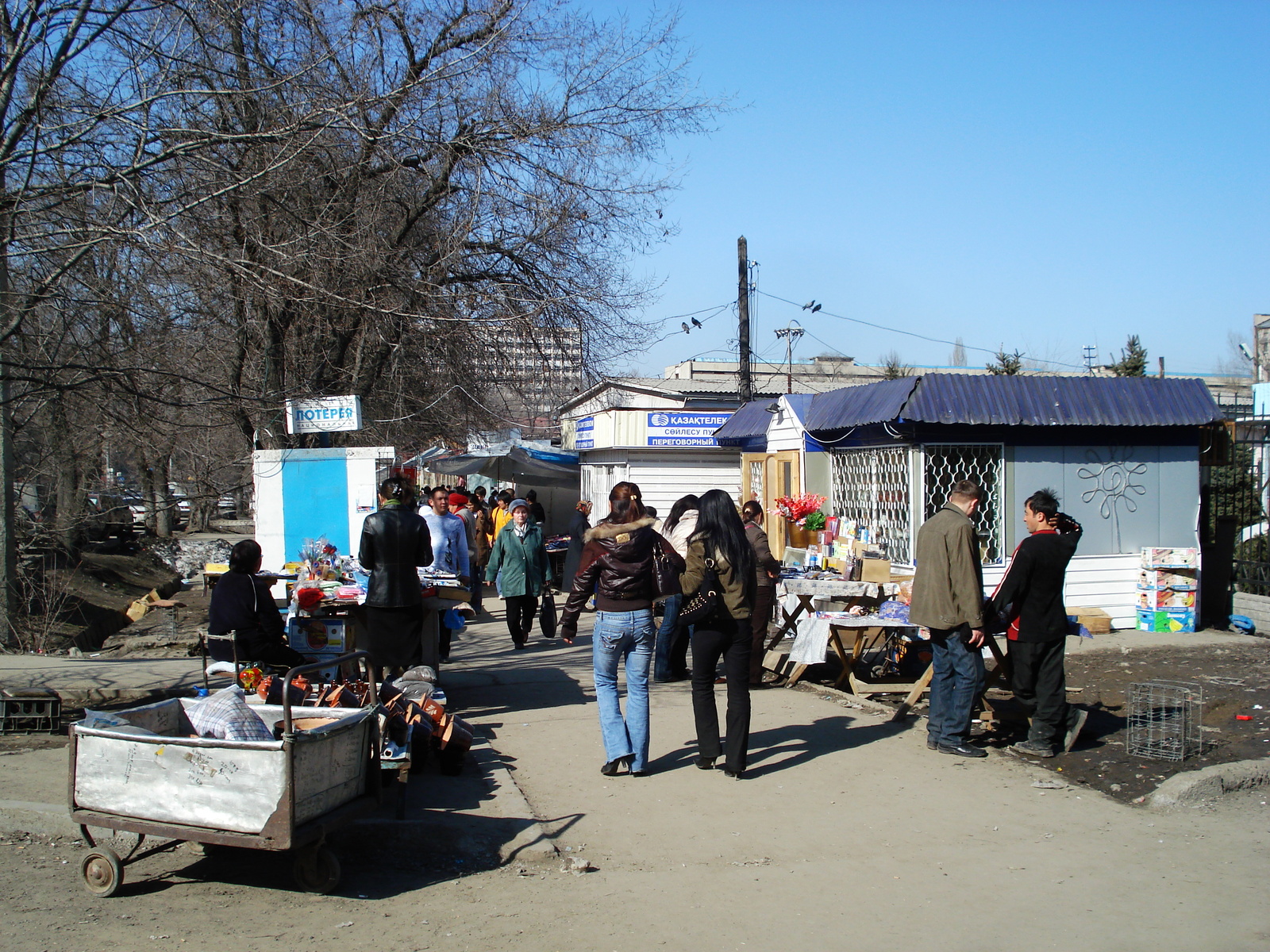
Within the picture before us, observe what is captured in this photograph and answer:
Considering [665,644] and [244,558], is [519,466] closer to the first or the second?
[665,644]

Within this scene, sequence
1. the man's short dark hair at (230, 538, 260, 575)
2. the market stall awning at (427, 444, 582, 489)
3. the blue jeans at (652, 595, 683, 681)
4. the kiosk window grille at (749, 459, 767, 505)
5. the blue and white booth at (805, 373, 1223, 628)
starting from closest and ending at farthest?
the man's short dark hair at (230, 538, 260, 575)
the blue jeans at (652, 595, 683, 681)
the blue and white booth at (805, 373, 1223, 628)
the kiosk window grille at (749, 459, 767, 505)
the market stall awning at (427, 444, 582, 489)

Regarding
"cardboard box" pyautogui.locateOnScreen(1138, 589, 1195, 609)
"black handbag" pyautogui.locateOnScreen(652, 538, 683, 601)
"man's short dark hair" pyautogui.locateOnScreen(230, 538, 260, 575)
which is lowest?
"cardboard box" pyautogui.locateOnScreen(1138, 589, 1195, 609)

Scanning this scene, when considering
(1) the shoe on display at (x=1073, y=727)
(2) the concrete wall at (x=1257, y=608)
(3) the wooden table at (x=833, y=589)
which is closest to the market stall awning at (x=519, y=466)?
(3) the wooden table at (x=833, y=589)

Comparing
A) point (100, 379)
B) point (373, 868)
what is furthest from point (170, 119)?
point (373, 868)

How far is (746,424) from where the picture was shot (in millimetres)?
16312

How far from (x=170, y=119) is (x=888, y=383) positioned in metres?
7.73

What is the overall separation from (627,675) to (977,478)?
670cm

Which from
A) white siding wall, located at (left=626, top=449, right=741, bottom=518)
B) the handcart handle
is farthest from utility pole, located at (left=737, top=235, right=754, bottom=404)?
the handcart handle

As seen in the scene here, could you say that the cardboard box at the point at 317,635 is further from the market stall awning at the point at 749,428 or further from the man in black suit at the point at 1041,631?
the market stall awning at the point at 749,428

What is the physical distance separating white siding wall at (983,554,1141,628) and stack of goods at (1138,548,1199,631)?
19 centimetres

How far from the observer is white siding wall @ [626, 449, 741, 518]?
63.3ft

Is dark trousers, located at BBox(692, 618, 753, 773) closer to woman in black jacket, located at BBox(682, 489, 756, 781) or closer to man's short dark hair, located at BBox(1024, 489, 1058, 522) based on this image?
woman in black jacket, located at BBox(682, 489, 756, 781)

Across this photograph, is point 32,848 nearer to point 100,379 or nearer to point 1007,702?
point 100,379

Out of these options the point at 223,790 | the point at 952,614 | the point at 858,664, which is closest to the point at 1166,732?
the point at 952,614
